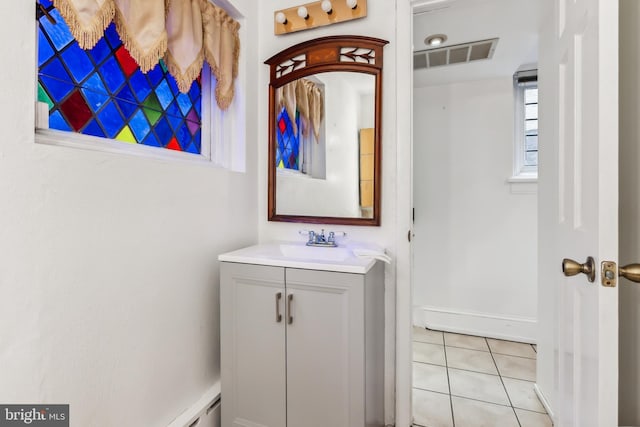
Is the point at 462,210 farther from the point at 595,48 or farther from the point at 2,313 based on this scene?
the point at 2,313

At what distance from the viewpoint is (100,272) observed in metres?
1.10

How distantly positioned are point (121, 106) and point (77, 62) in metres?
0.20

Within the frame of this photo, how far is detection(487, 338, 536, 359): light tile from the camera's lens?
8.27 feet

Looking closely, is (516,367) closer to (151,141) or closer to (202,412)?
(202,412)

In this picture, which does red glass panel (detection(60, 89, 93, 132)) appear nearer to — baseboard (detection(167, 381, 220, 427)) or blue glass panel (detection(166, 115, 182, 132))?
blue glass panel (detection(166, 115, 182, 132))

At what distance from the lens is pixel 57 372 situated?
0.98m

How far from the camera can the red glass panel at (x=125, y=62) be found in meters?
1.29

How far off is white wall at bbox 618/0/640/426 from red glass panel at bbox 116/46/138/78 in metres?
1.77

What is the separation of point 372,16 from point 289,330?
1.62 m

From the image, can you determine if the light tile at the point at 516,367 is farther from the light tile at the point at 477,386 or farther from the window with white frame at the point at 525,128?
the window with white frame at the point at 525,128

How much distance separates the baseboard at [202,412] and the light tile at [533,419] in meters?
1.61

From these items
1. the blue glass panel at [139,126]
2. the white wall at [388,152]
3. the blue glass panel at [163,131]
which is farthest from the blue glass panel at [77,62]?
the white wall at [388,152]

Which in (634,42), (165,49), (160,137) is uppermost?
(165,49)

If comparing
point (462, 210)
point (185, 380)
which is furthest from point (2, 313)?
point (462, 210)
